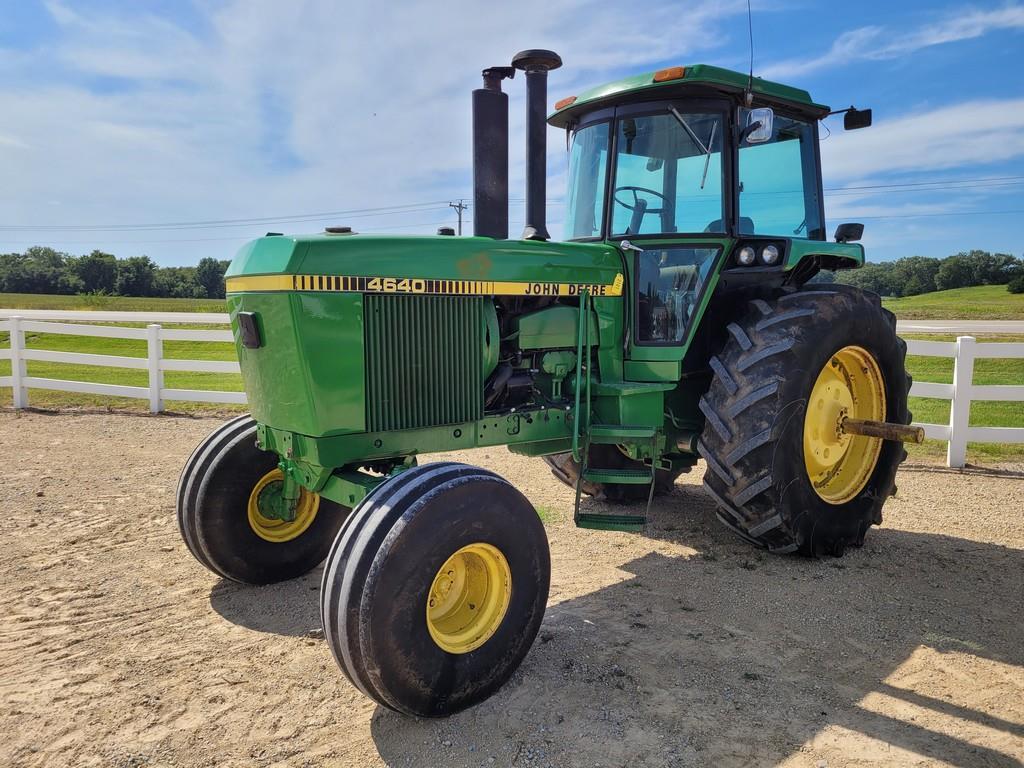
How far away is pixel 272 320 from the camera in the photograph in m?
3.28

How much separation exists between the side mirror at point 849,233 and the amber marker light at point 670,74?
5.91 feet

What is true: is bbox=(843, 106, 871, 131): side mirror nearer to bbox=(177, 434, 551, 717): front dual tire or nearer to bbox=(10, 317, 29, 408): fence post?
bbox=(177, 434, 551, 717): front dual tire

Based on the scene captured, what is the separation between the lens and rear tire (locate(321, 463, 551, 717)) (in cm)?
271

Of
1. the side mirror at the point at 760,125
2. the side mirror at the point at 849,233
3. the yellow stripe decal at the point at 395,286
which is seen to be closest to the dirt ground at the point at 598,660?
the yellow stripe decal at the point at 395,286

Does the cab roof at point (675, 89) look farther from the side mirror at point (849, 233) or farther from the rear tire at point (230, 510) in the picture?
the rear tire at point (230, 510)

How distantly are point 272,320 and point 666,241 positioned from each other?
236 cm

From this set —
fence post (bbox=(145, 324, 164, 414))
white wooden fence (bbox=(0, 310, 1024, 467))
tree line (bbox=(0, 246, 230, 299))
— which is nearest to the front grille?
white wooden fence (bbox=(0, 310, 1024, 467))

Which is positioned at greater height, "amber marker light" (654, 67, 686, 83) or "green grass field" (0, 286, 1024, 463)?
"amber marker light" (654, 67, 686, 83)

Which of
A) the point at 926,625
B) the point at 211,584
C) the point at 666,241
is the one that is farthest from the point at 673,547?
the point at 211,584

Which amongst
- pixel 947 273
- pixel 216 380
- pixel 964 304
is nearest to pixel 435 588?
pixel 216 380

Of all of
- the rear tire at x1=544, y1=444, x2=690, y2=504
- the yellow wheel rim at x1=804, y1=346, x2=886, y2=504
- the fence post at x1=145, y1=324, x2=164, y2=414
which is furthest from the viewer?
the fence post at x1=145, y1=324, x2=164, y2=414

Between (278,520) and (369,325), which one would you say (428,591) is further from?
(278,520)

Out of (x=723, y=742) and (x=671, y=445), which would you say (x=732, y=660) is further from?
(x=671, y=445)

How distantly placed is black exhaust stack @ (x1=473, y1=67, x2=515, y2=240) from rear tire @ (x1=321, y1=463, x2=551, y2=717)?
4.91 ft
